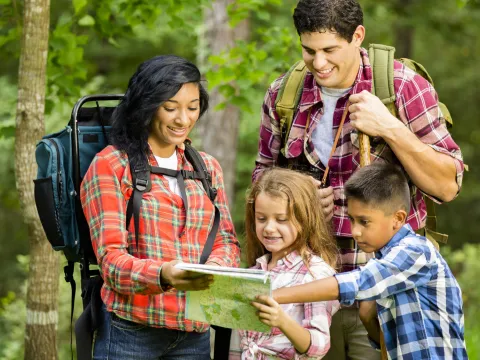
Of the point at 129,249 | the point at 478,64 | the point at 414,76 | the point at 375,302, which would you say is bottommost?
the point at 375,302

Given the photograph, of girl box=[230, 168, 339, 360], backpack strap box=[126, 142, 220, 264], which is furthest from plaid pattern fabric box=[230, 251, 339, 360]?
backpack strap box=[126, 142, 220, 264]

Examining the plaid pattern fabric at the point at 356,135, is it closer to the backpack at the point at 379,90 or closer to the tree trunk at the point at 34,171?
the backpack at the point at 379,90

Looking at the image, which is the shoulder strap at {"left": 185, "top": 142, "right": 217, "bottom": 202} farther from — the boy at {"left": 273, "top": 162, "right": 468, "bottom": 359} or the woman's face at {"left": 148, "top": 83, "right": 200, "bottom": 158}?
the boy at {"left": 273, "top": 162, "right": 468, "bottom": 359}

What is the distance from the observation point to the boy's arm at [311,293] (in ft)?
10.3

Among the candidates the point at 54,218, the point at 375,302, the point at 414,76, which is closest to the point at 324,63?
the point at 414,76

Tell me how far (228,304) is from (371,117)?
1015 mm

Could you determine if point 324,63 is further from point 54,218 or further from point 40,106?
point 40,106

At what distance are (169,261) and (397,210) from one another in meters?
0.94

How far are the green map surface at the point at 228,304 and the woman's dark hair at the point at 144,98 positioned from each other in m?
0.68

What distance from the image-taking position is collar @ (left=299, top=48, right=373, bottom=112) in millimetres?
3686

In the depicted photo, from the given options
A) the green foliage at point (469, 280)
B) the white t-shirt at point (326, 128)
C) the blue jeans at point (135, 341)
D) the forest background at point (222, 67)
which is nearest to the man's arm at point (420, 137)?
the white t-shirt at point (326, 128)

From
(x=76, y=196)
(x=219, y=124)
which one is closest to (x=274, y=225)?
(x=76, y=196)

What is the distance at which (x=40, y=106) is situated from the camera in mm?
4699

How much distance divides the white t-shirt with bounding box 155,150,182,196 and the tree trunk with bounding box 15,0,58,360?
1.36 meters
